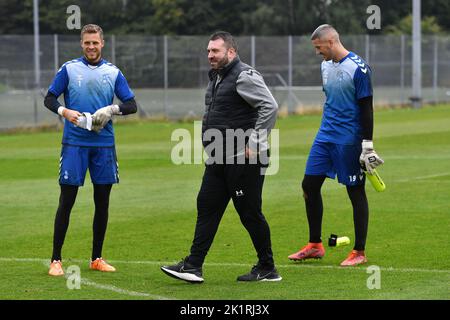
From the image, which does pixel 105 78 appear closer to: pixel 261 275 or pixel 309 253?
pixel 261 275

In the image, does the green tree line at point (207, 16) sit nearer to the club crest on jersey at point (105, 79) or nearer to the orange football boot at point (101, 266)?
the club crest on jersey at point (105, 79)

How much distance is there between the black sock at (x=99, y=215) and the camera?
10344 mm

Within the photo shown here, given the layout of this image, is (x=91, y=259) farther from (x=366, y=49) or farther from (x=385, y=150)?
(x=366, y=49)

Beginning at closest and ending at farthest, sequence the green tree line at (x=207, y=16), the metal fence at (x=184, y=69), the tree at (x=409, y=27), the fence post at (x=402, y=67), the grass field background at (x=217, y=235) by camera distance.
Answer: the grass field background at (x=217, y=235) → the metal fence at (x=184, y=69) → the fence post at (x=402, y=67) → the green tree line at (x=207, y=16) → the tree at (x=409, y=27)

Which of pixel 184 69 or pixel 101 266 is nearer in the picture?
pixel 101 266

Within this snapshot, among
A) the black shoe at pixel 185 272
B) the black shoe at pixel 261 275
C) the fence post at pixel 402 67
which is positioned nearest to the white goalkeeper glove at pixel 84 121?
the black shoe at pixel 185 272

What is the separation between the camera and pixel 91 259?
10.5 m

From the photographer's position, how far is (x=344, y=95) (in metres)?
10.6

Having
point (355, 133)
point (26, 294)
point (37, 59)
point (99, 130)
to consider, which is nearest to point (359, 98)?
point (355, 133)

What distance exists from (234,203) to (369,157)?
4.98 feet

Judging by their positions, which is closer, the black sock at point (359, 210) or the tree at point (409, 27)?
the black sock at point (359, 210)

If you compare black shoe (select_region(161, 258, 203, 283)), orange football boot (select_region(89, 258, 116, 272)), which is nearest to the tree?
orange football boot (select_region(89, 258, 116, 272))

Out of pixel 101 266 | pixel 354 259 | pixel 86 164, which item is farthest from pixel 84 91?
pixel 354 259

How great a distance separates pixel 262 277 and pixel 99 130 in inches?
77.9
